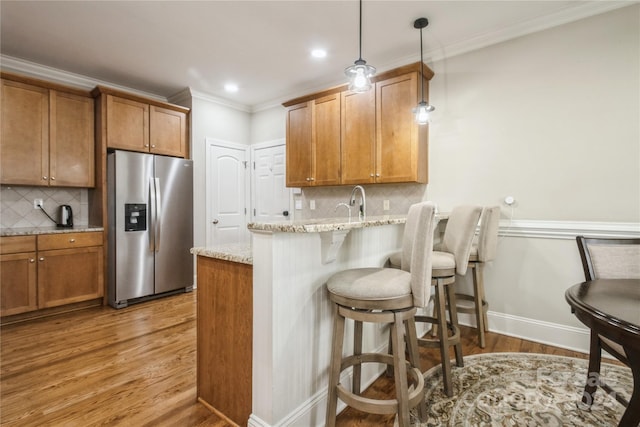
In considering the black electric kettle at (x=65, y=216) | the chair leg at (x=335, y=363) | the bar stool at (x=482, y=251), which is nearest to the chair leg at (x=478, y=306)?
the bar stool at (x=482, y=251)

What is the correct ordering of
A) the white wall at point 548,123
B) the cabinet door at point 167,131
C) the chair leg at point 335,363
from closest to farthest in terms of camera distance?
1. the chair leg at point 335,363
2. the white wall at point 548,123
3. the cabinet door at point 167,131

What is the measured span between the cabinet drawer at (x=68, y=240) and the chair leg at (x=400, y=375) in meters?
3.53

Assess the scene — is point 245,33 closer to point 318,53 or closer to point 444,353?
point 318,53

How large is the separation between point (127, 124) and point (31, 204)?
1.36 meters

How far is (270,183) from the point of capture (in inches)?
185

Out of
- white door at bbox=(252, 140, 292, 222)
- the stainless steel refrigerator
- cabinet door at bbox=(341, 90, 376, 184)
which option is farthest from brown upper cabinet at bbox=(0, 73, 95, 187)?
cabinet door at bbox=(341, 90, 376, 184)

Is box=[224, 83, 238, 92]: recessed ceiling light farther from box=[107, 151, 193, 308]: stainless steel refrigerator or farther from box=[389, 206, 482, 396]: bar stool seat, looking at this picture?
box=[389, 206, 482, 396]: bar stool seat

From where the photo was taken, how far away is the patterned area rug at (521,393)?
63.5 inches

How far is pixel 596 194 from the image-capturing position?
7.74 feet

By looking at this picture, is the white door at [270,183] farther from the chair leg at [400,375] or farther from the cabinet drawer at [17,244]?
the chair leg at [400,375]

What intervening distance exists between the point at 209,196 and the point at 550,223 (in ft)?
13.0

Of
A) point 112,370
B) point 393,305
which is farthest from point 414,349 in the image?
point 112,370

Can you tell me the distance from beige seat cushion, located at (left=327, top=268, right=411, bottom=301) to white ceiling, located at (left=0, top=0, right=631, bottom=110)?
82.9 inches

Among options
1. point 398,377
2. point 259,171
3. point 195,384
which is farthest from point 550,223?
point 259,171
